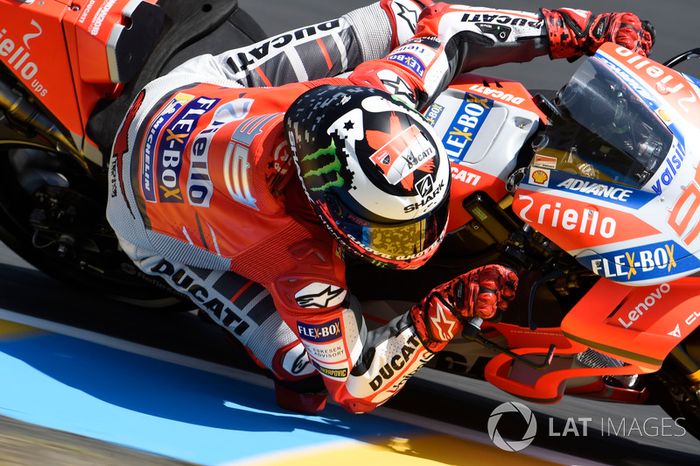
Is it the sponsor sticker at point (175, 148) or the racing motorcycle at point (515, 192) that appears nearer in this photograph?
the racing motorcycle at point (515, 192)

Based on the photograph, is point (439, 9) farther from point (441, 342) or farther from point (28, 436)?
point (28, 436)

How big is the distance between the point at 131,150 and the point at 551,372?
167 centimetres

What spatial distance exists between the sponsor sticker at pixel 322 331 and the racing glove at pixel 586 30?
145cm

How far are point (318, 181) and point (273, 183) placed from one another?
0.65ft

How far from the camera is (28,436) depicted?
293cm

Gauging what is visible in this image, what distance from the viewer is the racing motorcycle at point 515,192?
293cm

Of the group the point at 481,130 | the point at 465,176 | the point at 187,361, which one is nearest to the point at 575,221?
the point at 465,176

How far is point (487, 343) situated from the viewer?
3299mm

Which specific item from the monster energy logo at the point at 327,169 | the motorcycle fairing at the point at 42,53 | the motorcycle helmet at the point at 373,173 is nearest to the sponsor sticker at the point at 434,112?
the motorcycle helmet at the point at 373,173

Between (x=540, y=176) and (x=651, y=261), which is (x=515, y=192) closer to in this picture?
(x=540, y=176)

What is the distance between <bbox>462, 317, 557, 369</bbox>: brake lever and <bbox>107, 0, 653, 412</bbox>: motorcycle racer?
0.17 ft

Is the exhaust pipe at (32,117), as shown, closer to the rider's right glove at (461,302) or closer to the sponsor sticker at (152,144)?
the sponsor sticker at (152,144)

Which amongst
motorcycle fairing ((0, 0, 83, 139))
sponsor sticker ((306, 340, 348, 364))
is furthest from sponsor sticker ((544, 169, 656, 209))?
motorcycle fairing ((0, 0, 83, 139))

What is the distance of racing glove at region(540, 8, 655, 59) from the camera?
3693mm
